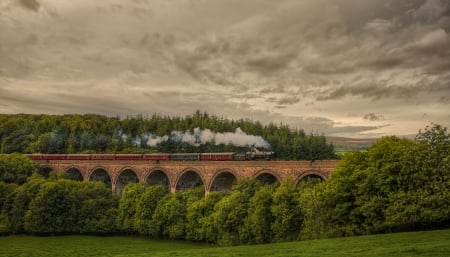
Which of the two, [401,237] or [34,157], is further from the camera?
[34,157]

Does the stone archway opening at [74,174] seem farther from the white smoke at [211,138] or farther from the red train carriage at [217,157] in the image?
the white smoke at [211,138]

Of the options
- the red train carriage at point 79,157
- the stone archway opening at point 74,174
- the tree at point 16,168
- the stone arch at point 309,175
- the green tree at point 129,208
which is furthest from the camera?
the stone archway opening at point 74,174

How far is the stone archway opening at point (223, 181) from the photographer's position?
4750cm

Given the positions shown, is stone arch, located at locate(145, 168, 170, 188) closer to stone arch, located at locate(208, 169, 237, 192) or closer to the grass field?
stone arch, located at locate(208, 169, 237, 192)

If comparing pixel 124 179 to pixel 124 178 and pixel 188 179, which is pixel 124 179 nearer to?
pixel 124 178

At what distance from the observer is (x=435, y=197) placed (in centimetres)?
2392

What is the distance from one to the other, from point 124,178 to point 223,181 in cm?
1781

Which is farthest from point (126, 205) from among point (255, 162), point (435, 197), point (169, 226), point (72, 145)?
point (72, 145)

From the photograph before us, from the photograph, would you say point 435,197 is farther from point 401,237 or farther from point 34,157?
point 34,157

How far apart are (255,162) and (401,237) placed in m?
23.8

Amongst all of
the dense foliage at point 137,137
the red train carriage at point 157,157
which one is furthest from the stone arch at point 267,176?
the dense foliage at point 137,137

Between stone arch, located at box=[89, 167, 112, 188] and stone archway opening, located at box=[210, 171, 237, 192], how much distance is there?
68.0 feet

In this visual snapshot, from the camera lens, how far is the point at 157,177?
185 feet

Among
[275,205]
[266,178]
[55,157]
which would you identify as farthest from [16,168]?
[275,205]
